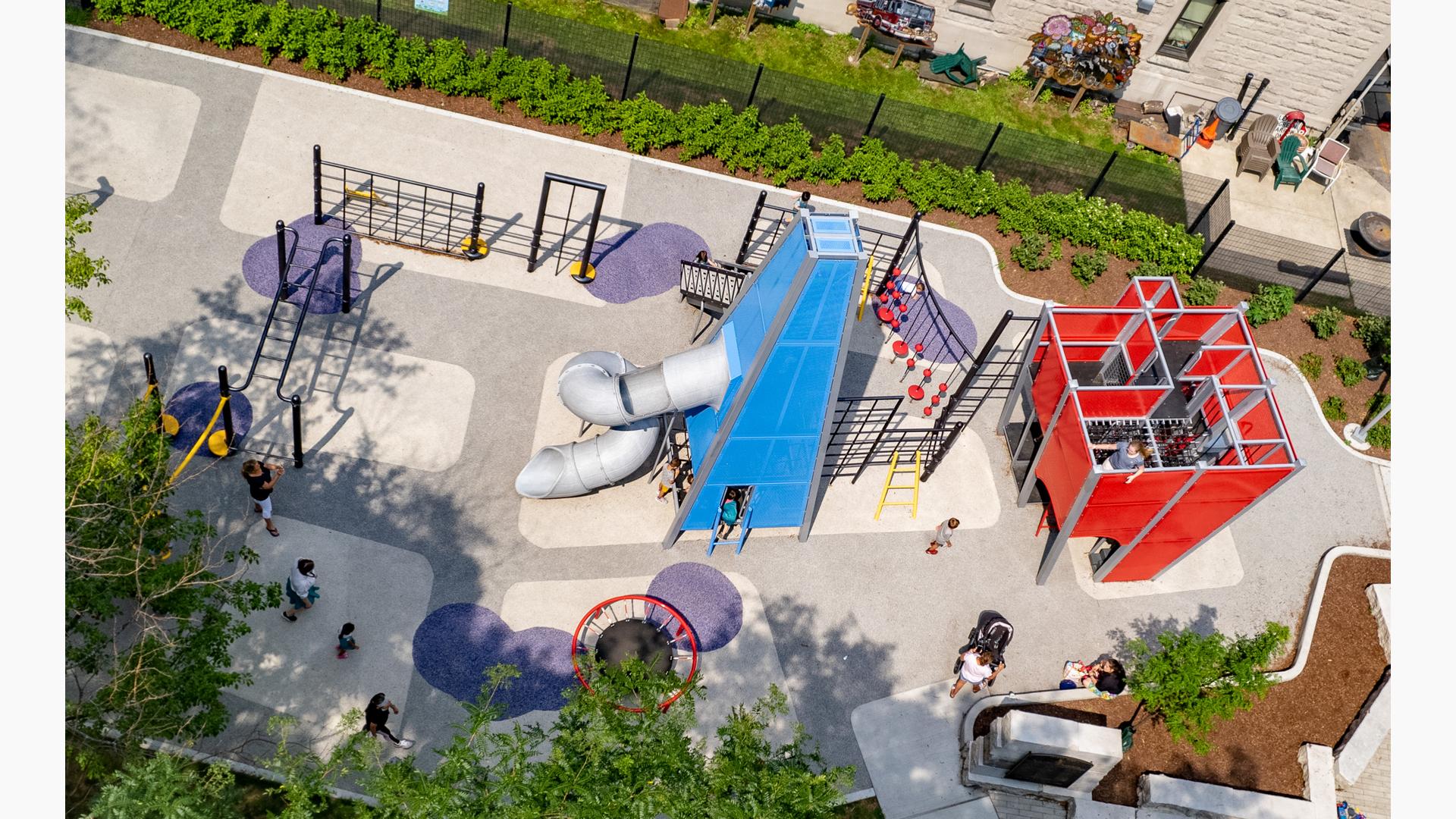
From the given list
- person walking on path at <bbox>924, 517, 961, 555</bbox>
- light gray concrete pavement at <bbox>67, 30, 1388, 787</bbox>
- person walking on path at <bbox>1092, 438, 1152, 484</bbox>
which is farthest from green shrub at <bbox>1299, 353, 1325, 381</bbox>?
person walking on path at <bbox>924, 517, 961, 555</bbox>

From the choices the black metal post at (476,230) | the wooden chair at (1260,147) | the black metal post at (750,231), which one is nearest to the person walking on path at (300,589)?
the black metal post at (476,230)

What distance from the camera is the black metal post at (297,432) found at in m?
19.8

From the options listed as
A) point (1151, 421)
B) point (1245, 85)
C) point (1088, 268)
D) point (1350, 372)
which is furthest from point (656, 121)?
point (1350, 372)

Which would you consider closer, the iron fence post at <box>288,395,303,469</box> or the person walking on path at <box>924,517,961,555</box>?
the iron fence post at <box>288,395,303,469</box>

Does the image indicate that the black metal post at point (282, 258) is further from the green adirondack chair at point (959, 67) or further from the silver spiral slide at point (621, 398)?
the green adirondack chair at point (959, 67)

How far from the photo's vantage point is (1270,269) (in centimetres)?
2861

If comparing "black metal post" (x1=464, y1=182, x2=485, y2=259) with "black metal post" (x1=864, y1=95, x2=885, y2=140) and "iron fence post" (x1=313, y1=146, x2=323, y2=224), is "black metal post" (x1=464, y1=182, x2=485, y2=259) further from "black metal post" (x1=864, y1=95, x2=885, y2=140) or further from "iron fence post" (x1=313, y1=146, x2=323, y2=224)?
"black metal post" (x1=864, y1=95, x2=885, y2=140)

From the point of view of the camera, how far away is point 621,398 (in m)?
19.2

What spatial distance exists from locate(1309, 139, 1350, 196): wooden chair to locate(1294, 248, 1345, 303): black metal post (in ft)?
11.3

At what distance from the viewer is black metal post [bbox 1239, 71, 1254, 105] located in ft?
102

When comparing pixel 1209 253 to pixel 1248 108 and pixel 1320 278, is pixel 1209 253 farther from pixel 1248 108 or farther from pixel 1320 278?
pixel 1248 108

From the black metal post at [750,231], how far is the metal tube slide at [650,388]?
5.94m

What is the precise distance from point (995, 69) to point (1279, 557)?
52.8ft

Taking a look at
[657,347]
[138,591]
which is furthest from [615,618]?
[138,591]
